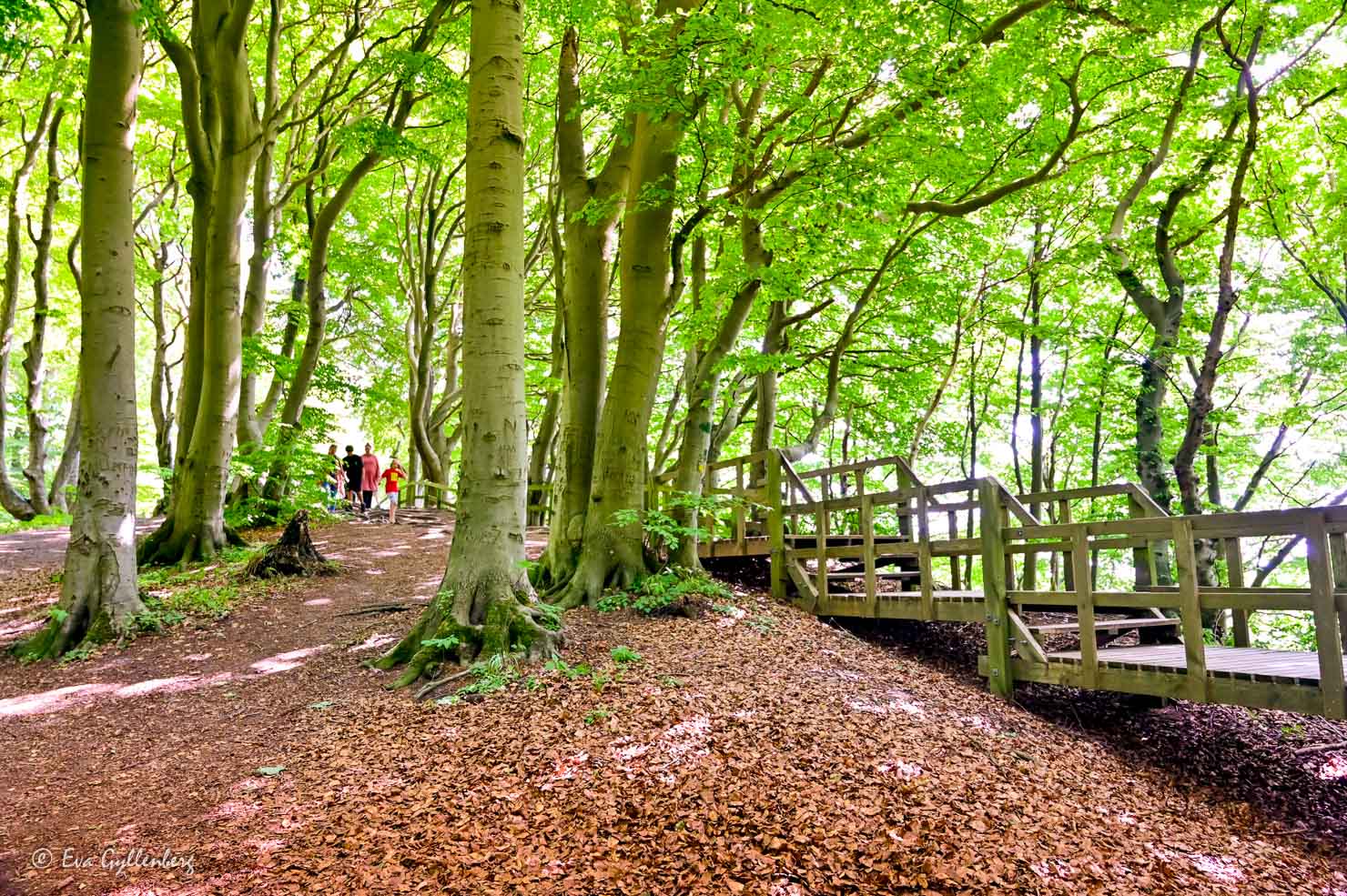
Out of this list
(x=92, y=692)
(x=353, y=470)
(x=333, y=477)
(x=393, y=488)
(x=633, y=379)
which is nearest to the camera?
(x=92, y=692)

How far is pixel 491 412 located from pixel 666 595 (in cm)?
295

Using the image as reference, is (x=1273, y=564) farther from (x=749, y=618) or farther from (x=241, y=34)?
(x=241, y=34)

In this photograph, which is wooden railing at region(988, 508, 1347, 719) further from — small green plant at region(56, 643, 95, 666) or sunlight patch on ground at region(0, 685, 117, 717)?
small green plant at region(56, 643, 95, 666)

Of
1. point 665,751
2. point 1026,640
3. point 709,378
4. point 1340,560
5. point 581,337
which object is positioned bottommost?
point 665,751

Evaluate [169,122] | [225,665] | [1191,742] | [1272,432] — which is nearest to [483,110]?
[225,665]

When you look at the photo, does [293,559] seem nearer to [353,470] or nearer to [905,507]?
[905,507]

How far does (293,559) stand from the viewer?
376 inches

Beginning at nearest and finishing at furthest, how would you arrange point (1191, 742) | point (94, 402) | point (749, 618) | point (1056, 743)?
point (1056, 743), point (1191, 742), point (94, 402), point (749, 618)

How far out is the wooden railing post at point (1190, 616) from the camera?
505cm

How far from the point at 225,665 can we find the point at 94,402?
2745 mm

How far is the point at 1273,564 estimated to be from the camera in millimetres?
12602

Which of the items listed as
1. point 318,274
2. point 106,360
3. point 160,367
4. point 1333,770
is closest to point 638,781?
point 1333,770

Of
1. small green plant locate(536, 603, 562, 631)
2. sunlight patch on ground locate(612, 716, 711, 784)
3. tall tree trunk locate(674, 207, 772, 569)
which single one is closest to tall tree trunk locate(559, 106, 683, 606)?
tall tree trunk locate(674, 207, 772, 569)

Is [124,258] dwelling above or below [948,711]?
above
